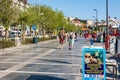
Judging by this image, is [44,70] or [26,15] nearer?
[44,70]

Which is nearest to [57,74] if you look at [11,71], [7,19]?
[11,71]

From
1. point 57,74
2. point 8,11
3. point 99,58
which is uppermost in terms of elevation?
point 8,11

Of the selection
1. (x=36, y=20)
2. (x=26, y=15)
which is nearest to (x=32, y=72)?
(x=26, y=15)

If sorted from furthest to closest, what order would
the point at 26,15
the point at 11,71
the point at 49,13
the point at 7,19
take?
the point at 49,13, the point at 26,15, the point at 7,19, the point at 11,71

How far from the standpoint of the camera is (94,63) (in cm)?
1005

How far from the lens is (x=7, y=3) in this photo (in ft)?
125

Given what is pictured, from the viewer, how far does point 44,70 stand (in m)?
15.7

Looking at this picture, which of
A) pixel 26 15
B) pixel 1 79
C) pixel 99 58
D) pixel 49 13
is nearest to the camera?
pixel 99 58

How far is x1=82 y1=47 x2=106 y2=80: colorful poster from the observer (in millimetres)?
9961

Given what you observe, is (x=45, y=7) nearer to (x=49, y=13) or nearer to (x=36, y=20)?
(x=49, y=13)

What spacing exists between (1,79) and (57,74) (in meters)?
2.44

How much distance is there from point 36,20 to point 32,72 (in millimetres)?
44539

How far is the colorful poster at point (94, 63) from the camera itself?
32.7ft

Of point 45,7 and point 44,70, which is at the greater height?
point 45,7
